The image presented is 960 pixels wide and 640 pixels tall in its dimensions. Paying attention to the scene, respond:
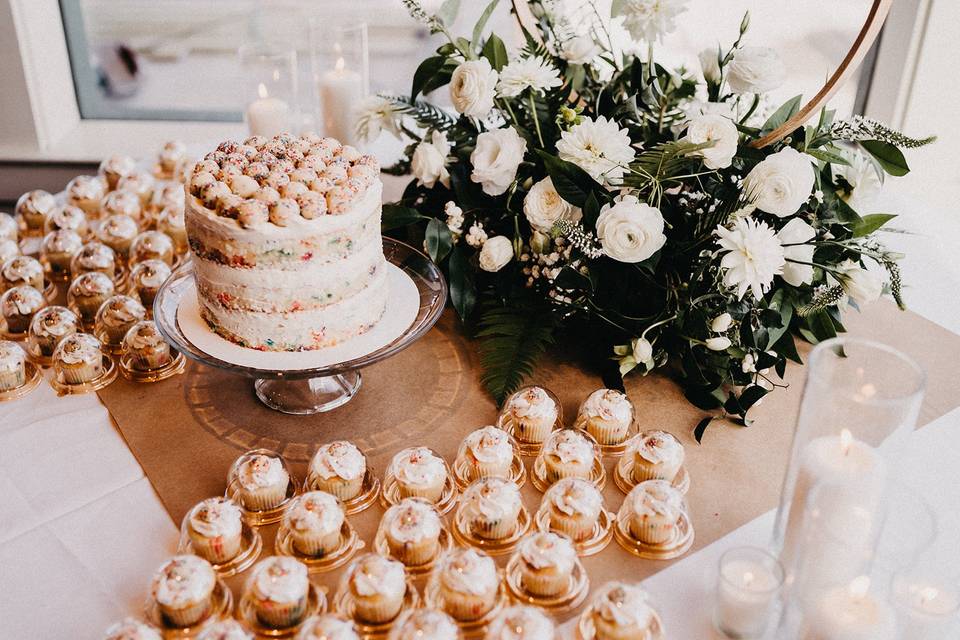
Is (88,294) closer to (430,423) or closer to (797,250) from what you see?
(430,423)

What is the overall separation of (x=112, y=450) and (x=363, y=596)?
47 cm

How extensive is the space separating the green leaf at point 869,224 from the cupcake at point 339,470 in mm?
781

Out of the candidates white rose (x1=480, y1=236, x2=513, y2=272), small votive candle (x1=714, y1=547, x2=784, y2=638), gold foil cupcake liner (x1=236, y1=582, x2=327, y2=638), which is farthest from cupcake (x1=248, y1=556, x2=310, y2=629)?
white rose (x1=480, y1=236, x2=513, y2=272)

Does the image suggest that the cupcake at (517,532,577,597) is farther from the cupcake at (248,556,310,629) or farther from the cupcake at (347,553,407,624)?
the cupcake at (248,556,310,629)

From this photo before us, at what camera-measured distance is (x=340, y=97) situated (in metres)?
1.79

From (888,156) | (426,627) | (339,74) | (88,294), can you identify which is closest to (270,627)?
(426,627)

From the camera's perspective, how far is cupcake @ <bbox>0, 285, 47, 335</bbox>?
1.33 meters

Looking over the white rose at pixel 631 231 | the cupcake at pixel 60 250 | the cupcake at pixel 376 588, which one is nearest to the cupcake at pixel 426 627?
the cupcake at pixel 376 588

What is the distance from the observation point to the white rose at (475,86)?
1.22 meters

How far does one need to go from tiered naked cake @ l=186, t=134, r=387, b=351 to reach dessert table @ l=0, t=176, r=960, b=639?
221mm

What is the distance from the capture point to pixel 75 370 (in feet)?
3.99

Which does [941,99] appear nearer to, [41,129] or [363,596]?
[363,596]

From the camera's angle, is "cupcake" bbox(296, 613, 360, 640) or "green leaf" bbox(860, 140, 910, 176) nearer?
"cupcake" bbox(296, 613, 360, 640)

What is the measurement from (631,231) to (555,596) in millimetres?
469
